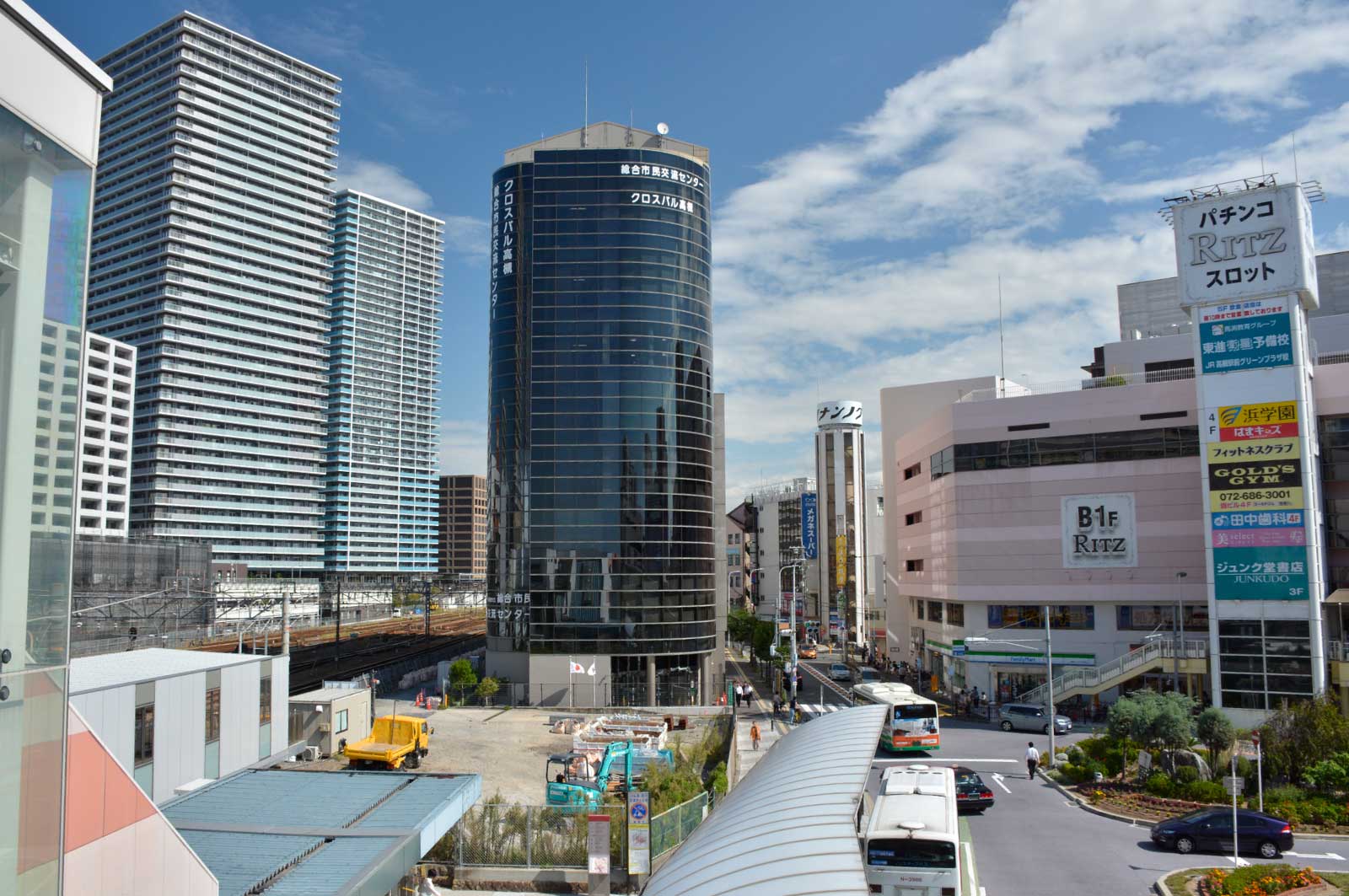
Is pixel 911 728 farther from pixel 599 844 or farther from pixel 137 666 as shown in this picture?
pixel 137 666

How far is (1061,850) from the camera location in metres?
26.8

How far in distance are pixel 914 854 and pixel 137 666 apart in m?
22.9

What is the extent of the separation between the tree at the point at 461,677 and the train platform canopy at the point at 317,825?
39170 millimetres

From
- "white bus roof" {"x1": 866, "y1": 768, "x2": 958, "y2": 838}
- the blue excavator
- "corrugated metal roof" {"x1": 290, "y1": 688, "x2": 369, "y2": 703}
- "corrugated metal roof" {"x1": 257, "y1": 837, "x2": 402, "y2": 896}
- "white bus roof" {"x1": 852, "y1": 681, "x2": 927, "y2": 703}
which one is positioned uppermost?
"corrugated metal roof" {"x1": 257, "y1": 837, "x2": 402, "y2": 896}

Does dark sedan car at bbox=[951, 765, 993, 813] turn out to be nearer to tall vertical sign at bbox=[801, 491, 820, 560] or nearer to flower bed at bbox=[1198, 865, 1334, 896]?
flower bed at bbox=[1198, 865, 1334, 896]

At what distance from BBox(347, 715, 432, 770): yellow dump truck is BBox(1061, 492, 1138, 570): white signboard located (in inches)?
1597

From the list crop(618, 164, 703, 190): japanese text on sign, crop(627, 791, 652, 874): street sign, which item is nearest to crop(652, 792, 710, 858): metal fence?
crop(627, 791, 652, 874): street sign

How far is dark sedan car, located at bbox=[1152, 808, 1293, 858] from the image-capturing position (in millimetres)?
26141

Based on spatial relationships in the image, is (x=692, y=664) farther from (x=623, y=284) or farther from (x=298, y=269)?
(x=298, y=269)

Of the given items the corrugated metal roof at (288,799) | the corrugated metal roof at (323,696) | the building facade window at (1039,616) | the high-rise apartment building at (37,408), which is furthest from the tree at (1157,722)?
the high-rise apartment building at (37,408)

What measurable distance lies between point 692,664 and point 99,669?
45.9 meters

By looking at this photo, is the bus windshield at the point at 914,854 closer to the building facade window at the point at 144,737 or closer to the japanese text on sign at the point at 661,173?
the building facade window at the point at 144,737

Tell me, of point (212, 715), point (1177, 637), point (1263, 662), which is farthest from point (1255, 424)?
point (212, 715)

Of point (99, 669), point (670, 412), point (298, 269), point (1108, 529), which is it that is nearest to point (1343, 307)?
point (1108, 529)
